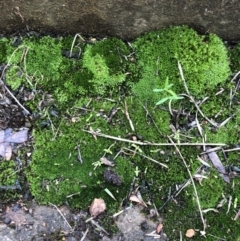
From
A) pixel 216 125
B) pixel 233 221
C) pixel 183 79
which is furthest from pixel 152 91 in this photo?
pixel 233 221

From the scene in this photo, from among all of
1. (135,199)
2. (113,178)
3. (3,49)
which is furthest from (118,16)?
(135,199)

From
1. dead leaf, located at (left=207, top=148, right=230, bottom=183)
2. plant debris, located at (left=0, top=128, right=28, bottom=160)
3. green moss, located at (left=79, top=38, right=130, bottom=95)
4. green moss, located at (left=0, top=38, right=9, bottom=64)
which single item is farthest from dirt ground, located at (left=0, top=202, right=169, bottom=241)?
green moss, located at (left=0, top=38, right=9, bottom=64)

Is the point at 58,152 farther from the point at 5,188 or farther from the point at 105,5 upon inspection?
the point at 105,5

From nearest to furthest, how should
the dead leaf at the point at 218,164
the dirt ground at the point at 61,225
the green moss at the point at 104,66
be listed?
the dirt ground at the point at 61,225, the dead leaf at the point at 218,164, the green moss at the point at 104,66

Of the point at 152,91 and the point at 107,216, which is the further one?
the point at 152,91

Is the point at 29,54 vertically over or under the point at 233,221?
over

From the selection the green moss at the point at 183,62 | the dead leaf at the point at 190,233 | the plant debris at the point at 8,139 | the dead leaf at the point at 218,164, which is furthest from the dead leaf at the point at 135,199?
the plant debris at the point at 8,139

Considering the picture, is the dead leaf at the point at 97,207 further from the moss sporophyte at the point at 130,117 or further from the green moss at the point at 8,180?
the green moss at the point at 8,180
